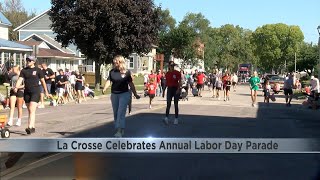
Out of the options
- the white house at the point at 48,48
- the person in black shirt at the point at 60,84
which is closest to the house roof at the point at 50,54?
the white house at the point at 48,48

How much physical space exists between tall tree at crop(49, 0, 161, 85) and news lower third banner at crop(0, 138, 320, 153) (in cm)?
3417

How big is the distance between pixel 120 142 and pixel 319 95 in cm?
1936

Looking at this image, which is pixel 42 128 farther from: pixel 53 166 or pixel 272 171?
pixel 272 171

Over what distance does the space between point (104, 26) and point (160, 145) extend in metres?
35.6

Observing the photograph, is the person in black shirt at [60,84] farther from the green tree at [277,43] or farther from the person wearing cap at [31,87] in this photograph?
the green tree at [277,43]

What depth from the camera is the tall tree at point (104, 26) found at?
3959 cm

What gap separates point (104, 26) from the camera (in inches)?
1590

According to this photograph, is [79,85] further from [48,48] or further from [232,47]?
[232,47]

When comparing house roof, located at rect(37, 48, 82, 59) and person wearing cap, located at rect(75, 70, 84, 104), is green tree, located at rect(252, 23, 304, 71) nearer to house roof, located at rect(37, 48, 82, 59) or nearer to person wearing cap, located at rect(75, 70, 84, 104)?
house roof, located at rect(37, 48, 82, 59)

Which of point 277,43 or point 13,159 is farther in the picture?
point 277,43

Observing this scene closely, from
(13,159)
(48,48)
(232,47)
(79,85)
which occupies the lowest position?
(13,159)

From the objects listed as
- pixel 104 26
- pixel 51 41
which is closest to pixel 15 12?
pixel 51 41

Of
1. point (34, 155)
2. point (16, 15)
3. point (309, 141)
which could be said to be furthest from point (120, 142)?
point (16, 15)

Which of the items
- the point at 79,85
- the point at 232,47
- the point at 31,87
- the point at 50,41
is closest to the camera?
the point at 31,87
